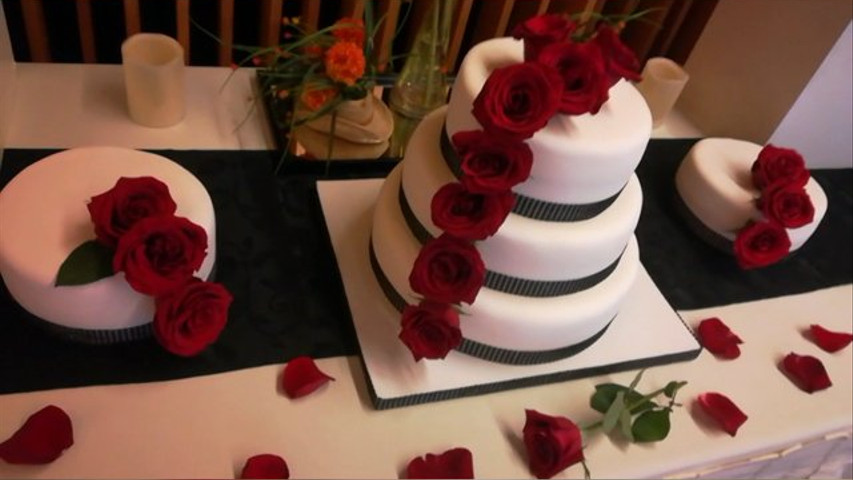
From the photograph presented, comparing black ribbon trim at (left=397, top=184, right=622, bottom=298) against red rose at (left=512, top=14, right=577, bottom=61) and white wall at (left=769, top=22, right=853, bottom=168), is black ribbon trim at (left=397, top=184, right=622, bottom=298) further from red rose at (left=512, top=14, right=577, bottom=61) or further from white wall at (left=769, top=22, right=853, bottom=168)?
white wall at (left=769, top=22, right=853, bottom=168)

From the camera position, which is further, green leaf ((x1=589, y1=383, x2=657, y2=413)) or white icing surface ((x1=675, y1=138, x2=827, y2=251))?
white icing surface ((x1=675, y1=138, x2=827, y2=251))

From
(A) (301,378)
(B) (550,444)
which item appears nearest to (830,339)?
(B) (550,444)

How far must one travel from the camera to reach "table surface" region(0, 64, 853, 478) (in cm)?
79

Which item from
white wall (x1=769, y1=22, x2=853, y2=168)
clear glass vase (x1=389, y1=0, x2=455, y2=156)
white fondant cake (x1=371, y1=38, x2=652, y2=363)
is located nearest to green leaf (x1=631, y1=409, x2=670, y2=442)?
white fondant cake (x1=371, y1=38, x2=652, y2=363)

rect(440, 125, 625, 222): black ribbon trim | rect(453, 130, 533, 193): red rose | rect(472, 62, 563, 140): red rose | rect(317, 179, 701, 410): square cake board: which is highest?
rect(472, 62, 563, 140): red rose

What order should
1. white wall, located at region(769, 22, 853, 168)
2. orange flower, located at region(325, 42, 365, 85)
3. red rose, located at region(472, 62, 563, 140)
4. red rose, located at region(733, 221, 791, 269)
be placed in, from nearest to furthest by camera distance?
red rose, located at region(472, 62, 563, 140) → orange flower, located at region(325, 42, 365, 85) → red rose, located at region(733, 221, 791, 269) → white wall, located at region(769, 22, 853, 168)

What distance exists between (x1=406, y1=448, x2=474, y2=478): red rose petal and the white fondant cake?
14cm

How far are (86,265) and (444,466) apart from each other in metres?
0.45

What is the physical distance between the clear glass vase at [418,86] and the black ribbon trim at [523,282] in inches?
12.8

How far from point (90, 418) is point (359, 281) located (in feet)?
1.17

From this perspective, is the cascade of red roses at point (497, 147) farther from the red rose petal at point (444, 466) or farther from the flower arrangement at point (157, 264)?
the flower arrangement at point (157, 264)

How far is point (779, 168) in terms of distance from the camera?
3.88 ft

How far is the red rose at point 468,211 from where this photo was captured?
0.75 m

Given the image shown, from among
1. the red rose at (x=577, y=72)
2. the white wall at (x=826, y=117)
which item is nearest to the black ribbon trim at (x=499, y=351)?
the red rose at (x=577, y=72)
